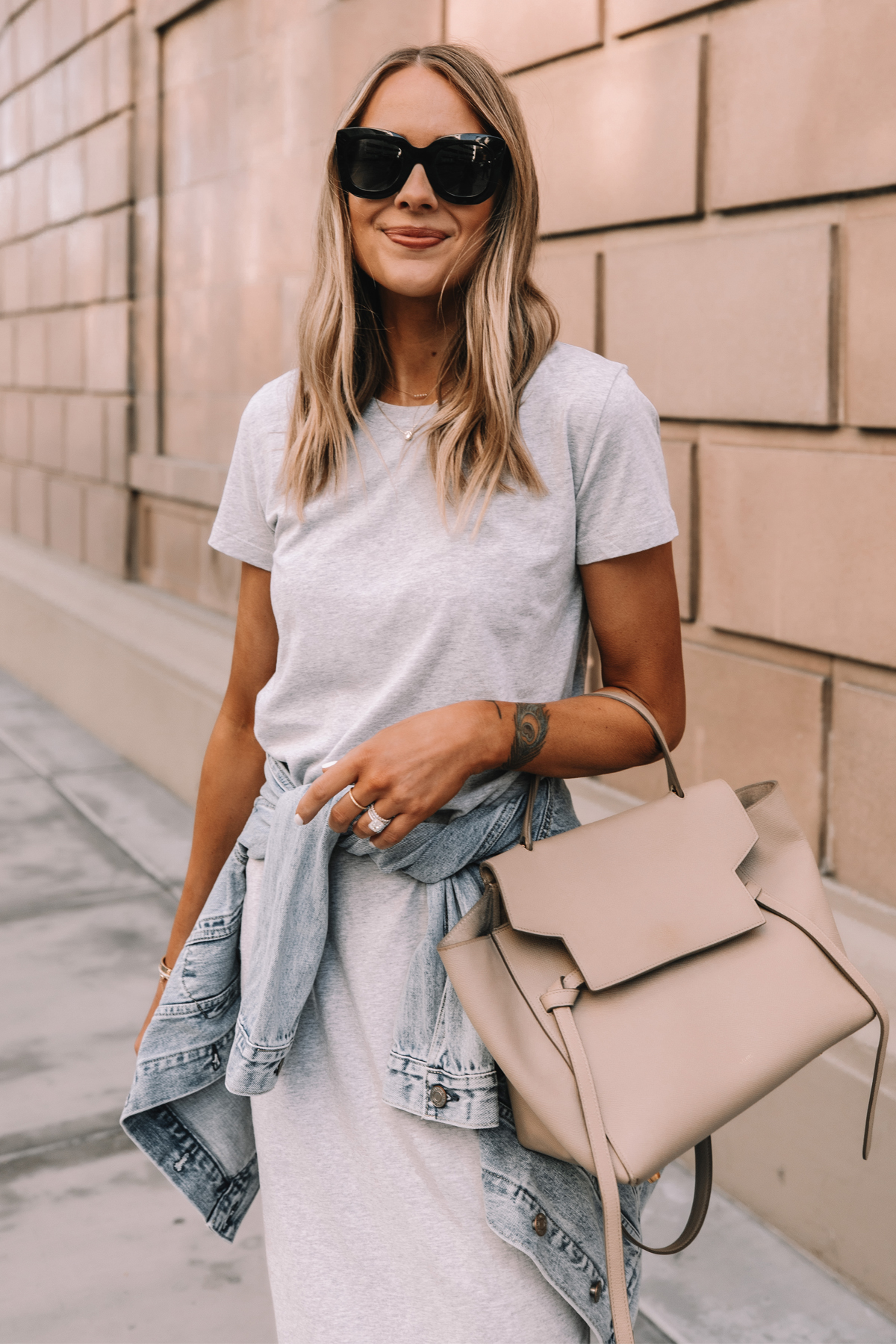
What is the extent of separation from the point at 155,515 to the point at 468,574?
619 centimetres

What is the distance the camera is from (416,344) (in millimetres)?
1635

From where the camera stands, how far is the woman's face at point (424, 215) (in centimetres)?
156

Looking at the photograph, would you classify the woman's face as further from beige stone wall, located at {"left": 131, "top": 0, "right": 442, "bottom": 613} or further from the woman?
beige stone wall, located at {"left": 131, "top": 0, "right": 442, "bottom": 613}

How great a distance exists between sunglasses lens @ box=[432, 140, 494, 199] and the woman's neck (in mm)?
132

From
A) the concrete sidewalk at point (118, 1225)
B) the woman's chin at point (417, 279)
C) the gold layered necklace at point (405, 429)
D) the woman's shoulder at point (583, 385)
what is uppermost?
the woman's chin at point (417, 279)

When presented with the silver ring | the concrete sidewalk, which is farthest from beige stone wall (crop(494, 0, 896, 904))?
the silver ring

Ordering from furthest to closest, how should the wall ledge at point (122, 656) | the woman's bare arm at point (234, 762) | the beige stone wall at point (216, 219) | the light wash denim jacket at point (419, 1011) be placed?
the wall ledge at point (122, 656)
the beige stone wall at point (216, 219)
the woman's bare arm at point (234, 762)
the light wash denim jacket at point (419, 1011)

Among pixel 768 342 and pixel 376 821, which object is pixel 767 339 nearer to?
pixel 768 342

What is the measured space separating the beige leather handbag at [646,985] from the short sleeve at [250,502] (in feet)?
1.79

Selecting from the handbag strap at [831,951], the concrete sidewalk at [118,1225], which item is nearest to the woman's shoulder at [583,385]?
the handbag strap at [831,951]

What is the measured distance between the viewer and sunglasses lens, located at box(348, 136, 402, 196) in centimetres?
155

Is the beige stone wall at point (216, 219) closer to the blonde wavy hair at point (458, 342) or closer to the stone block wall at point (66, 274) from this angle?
the stone block wall at point (66, 274)

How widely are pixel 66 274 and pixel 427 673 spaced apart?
776cm

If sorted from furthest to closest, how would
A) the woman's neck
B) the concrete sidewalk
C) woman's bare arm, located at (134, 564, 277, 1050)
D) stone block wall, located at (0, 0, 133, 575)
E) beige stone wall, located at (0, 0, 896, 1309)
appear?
1. stone block wall, located at (0, 0, 133, 575)
2. beige stone wall, located at (0, 0, 896, 1309)
3. the concrete sidewalk
4. woman's bare arm, located at (134, 564, 277, 1050)
5. the woman's neck
